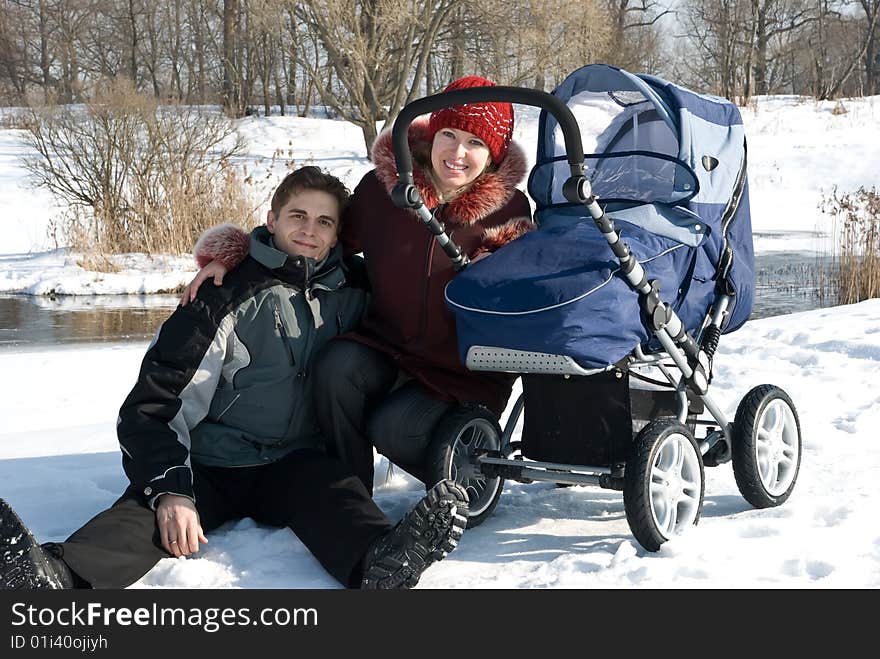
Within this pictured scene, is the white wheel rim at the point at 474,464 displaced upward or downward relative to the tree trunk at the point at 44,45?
downward

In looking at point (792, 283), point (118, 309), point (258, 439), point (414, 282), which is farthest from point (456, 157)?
point (792, 283)

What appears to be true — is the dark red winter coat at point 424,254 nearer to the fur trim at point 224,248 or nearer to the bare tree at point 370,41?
the fur trim at point 224,248

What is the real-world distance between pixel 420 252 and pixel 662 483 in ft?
3.21

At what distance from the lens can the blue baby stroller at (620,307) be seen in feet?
8.67

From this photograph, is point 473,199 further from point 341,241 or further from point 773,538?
point 773,538

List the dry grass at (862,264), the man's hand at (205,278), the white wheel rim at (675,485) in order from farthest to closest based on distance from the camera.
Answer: the dry grass at (862,264) → the man's hand at (205,278) → the white wheel rim at (675,485)

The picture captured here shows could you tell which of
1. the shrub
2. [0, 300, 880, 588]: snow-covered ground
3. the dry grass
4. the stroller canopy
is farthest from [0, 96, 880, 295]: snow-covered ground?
the stroller canopy

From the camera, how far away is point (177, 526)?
2686mm

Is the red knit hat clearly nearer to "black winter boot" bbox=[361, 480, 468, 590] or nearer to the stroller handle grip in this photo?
the stroller handle grip

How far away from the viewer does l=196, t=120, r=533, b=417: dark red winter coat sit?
313 centimetres

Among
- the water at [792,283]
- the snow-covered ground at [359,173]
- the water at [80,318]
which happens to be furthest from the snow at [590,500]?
the snow-covered ground at [359,173]

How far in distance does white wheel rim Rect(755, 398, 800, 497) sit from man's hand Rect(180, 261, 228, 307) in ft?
5.42

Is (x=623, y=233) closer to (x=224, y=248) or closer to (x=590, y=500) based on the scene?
(x=590, y=500)

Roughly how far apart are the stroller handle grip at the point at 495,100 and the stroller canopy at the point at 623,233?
0.96 ft
